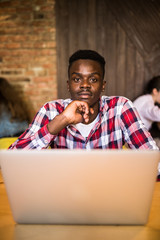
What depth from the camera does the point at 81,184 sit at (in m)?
0.62

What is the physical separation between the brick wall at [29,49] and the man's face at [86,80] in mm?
1757

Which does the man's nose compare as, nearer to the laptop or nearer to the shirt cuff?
the shirt cuff

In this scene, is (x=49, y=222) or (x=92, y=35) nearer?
(x=49, y=222)

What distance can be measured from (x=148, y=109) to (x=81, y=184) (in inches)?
87.7

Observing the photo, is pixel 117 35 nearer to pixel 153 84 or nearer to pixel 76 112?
pixel 153 84

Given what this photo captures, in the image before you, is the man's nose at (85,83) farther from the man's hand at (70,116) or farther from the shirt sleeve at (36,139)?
the shirt sleeve at (36,139)

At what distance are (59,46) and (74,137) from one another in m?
2.02

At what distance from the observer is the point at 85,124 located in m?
1.44

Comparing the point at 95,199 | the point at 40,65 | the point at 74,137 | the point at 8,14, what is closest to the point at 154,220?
the point at 95,199

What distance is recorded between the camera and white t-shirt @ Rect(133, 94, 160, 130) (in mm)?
2623

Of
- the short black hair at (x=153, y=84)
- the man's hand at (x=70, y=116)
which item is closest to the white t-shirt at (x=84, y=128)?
the man's hand at (x=70, y=116)

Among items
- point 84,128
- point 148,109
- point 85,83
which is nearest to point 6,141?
point 84,128

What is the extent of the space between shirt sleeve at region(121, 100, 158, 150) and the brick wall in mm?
1873

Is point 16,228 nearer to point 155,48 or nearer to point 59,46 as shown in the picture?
point 59,46
